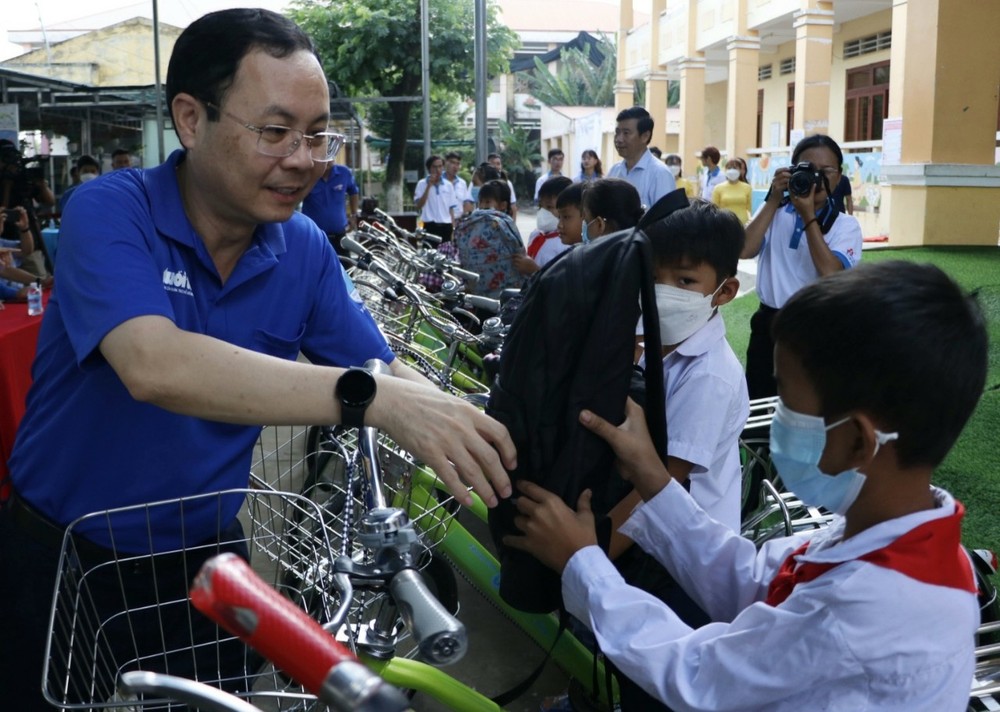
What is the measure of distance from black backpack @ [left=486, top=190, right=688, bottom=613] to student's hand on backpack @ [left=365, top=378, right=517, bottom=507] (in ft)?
0.42

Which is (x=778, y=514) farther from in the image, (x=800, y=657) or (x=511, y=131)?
(x=511, y=131)

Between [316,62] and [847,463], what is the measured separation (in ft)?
3.32

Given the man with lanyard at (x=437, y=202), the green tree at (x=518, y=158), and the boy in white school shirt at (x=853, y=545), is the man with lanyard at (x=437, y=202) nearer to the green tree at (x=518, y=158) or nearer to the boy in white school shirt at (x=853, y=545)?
the boy in white school shirt at (x=853, y=545)

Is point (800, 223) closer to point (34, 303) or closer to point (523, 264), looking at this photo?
point (523, 264)

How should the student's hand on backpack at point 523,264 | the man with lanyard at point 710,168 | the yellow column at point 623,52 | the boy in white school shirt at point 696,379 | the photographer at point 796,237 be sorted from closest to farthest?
the boy in white school shirt at point 696,379
the photographer at point 796,237
the student's hand on backpack at point 523,264
the man with lanyard at point 710,168
the yellow column at point 623,52

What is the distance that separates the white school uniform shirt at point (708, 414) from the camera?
1979mm

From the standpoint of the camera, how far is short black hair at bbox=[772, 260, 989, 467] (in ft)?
4.13

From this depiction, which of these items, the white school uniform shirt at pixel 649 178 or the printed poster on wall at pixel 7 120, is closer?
the white school uniform shirt at pixel 649 178

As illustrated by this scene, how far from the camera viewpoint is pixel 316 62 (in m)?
1.58

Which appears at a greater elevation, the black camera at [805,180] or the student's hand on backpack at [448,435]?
the black camera at [805,180]

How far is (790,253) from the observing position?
4.25 meters

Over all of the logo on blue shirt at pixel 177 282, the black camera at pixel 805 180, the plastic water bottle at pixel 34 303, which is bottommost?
the plastic water bottle at pixel 34 303

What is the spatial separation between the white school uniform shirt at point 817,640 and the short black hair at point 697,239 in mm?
844

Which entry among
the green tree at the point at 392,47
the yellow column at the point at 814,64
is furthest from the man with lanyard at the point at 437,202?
the green tree at the point at 392,47
